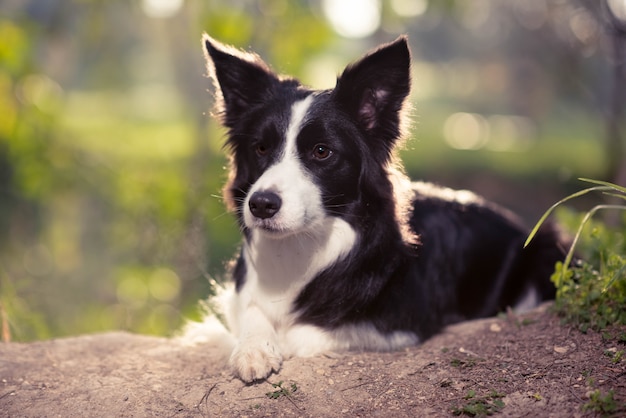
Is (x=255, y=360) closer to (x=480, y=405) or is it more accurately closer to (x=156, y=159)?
(x=480, y=405)

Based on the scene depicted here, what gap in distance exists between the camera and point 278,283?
429cm

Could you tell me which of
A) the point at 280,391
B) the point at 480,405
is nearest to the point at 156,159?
the point at 280,391

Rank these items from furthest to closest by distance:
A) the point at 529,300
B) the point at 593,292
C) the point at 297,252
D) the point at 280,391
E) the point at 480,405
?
the point at 529,300 → the point at 297,252 → the point at 593,292 → the point at 280,391 → the point at 480,405

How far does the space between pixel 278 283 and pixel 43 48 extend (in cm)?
1038

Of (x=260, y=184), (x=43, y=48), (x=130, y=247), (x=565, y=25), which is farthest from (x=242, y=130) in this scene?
(x=565, y=25)

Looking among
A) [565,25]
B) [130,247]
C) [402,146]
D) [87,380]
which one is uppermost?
[565,25]

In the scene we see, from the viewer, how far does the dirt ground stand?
3174mm

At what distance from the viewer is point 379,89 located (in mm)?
4027

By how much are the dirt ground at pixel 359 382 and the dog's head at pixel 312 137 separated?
846 millimetres

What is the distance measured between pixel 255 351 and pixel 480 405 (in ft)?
4.07

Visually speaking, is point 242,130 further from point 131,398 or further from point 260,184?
point 131,398

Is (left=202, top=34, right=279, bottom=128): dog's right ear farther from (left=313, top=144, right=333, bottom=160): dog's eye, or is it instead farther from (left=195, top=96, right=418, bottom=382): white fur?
(left=313, top=144, right=333, bottom=160): dog's eye

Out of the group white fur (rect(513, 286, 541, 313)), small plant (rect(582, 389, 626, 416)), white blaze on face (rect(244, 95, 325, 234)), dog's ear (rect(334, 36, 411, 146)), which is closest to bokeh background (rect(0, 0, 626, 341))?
dog's ear (rect(334, 36, 411, 146))

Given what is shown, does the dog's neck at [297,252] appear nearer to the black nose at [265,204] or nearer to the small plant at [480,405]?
the black nose at [265,204]
